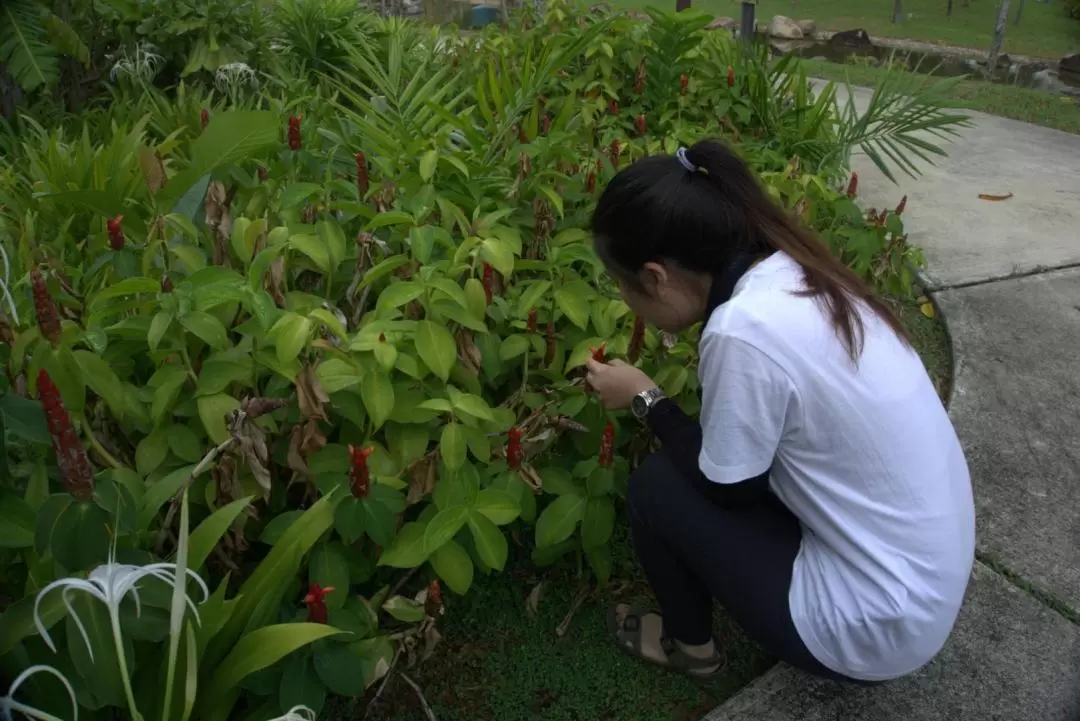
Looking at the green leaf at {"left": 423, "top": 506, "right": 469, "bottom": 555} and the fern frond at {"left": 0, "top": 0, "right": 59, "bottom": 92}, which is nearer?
the green leaf at {"left": 423, "top": 506, "right": 469, "bottom": 555}

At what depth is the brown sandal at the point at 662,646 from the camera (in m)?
1.92

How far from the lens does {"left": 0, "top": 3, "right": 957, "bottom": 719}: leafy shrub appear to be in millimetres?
1403

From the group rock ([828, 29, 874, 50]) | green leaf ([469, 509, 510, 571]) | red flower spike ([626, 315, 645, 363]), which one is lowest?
rock ([828, 29, 874, 50])

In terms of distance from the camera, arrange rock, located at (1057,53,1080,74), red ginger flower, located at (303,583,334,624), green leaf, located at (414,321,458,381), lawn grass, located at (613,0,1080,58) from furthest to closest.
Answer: lawn grass, located at (613,0,1080,58) < rock, located at (1057,53,1080,74) < green leaf, located at (414,321,458,381) < red ginger flower, located at (303,583,334,624)

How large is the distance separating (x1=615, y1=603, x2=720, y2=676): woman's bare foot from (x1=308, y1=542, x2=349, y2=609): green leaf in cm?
68

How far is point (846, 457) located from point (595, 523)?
582mm

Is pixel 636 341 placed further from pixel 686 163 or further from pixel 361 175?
pixel 361 175

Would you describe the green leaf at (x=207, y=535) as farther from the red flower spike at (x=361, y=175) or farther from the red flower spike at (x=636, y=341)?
the red flower spike at (x=361, y=175)

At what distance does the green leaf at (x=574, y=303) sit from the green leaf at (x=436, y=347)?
364mm

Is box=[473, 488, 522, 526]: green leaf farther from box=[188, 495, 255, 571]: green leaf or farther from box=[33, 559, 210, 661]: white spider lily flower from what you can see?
box=[33, 559, 210, 661]: white spider lily flower

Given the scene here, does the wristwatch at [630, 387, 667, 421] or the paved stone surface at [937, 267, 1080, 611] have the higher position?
the wristwatch at [630, 387, 667, 421]

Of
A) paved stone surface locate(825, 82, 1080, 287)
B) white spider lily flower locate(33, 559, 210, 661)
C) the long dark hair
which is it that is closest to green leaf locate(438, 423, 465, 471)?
the long dark hair

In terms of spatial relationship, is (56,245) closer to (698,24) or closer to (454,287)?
(454,287)

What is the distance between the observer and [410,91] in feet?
10.2
